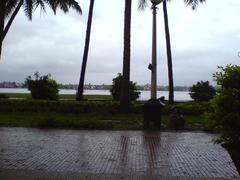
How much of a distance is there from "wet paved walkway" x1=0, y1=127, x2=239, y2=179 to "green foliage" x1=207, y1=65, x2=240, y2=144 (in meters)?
2.64

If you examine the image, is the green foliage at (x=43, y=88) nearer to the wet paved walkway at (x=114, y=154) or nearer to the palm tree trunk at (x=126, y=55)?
the palm tree trunk at (x=126, y=55)

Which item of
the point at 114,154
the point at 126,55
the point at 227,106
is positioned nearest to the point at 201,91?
the point at 126,55

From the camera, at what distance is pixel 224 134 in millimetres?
5566

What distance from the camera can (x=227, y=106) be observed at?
5539 mm

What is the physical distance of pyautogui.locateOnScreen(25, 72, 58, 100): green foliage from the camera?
94.3ft

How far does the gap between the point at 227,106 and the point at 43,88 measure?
78.8 ft

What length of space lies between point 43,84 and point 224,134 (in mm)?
24182

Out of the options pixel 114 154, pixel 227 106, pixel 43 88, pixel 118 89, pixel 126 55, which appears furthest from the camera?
pixel 118 89

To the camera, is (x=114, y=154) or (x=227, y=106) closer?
(x=227, y=106)

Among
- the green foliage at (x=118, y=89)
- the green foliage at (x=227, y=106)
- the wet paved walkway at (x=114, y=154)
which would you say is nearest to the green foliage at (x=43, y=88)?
the green foliage at (x=118, y=89)

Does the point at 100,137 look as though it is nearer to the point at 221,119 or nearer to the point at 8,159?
the point at 8,159

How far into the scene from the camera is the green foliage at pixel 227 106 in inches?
215

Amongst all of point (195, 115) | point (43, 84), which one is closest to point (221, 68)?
point (195, 115)

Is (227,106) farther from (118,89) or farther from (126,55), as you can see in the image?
(118,89)
